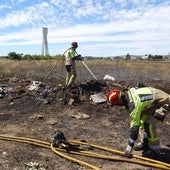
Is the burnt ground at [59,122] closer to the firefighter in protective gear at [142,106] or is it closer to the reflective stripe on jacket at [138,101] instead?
the firefighter in protective gear at [142,106]

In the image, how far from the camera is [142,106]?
289 inches

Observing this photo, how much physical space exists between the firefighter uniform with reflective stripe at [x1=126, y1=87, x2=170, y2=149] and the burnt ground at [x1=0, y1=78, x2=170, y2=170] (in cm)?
56

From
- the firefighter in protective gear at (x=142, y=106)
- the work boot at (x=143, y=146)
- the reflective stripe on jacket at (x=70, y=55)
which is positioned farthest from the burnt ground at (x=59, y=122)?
the reflective stripe on jacket at (x=70, y=55)

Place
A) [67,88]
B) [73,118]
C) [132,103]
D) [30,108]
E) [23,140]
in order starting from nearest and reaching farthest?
[132,103] < [23,140] < [73,118] < [30,108] < [67,88]

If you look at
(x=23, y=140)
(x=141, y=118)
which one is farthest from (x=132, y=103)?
(x=23, y=140)

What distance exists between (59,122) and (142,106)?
423 centimetres

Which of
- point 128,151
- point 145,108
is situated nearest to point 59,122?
point 128,151

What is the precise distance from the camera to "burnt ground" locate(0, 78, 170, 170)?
7770 mm

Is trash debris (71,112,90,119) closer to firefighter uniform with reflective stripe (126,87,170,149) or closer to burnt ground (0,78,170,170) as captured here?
burnt ground (0,78,170,170)

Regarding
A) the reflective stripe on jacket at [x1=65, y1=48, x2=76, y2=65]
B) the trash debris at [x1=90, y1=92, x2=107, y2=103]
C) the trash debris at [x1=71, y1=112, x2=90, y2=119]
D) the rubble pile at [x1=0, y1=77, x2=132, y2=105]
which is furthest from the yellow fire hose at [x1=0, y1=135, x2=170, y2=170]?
the reflective stripe on jacket at [x1=65, y1=48, x2=76, y2=65]

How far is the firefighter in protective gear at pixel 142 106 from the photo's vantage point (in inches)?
287

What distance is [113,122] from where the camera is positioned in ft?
36.2

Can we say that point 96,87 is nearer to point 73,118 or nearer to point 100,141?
point 73,118

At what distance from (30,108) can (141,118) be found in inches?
249
